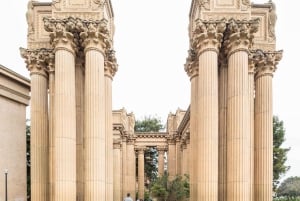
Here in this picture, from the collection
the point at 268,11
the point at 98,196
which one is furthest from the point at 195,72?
the point at 98,196

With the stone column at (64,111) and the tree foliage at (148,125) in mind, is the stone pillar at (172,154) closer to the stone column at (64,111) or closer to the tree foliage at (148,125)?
the tree foliage at (148,125)

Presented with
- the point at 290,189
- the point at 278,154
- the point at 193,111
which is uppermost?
the point at 193,111

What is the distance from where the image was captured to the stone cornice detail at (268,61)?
1566cm

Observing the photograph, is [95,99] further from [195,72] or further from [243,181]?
[243,181]

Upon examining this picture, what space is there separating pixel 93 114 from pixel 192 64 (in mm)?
5967

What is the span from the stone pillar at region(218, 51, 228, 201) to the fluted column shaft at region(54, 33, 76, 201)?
6585 millimetres

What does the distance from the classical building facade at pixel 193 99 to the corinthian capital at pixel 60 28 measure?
43 mm

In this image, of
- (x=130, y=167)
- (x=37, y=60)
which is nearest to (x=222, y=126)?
(x=37, y=60)

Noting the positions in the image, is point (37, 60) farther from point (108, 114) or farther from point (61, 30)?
point (108, 114)

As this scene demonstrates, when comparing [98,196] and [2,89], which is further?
[2,89]

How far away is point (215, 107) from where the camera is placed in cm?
1367

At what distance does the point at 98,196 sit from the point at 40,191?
333 centimetres

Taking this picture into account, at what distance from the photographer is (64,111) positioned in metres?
13.5

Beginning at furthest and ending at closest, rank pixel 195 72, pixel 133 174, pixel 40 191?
pixel 133 174
pixel 195 72
pixel 40 191
